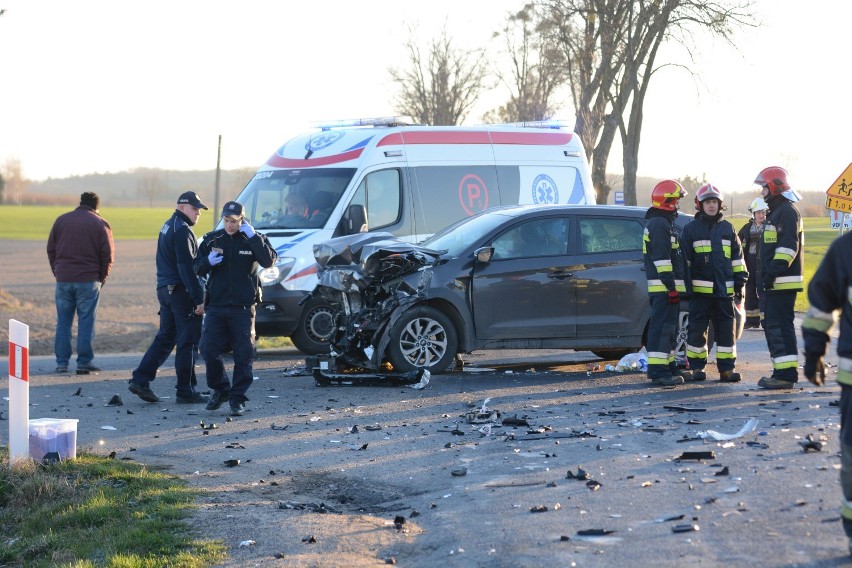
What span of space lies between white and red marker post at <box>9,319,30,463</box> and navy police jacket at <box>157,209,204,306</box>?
279cm

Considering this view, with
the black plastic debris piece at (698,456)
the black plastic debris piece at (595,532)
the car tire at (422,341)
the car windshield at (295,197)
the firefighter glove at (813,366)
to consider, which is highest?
the car windshield at (295,197)

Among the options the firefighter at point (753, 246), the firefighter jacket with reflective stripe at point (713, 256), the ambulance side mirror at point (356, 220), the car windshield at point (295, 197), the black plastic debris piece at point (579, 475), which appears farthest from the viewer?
the firefighter at point (753, 246)

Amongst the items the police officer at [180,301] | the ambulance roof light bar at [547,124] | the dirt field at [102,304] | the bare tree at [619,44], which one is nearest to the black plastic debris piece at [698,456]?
the police officer at [180,301]

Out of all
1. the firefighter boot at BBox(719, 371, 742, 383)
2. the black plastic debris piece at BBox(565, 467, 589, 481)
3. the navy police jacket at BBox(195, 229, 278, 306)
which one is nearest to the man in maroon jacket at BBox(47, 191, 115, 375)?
the navy police jacket at BBox(195, 229, 278, 306)

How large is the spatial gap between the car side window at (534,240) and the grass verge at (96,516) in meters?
5.48

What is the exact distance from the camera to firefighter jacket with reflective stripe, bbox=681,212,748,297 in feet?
36.8

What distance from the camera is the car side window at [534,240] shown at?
1228 centimetres

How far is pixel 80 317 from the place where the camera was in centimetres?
1340

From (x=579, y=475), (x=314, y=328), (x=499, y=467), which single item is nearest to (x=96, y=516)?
(x=499, y=467)

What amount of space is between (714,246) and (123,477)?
249 inches

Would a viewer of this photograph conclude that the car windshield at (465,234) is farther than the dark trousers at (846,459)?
Yes

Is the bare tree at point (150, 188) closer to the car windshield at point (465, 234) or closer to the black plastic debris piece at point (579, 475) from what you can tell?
the car windshield at point (465, 234)

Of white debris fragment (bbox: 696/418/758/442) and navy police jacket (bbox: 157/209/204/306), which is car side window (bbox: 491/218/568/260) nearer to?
navy police jacket (bbox: 157/209/204/306)

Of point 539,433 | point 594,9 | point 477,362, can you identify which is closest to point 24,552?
point 539,433
